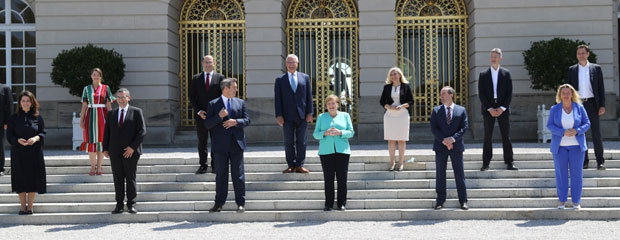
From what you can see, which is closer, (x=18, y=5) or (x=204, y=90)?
(x=204, y=90)

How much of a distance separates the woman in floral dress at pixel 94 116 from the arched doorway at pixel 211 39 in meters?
7.43

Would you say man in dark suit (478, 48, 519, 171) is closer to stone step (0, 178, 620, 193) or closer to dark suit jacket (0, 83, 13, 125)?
stone step (0, 178, 620, 193)

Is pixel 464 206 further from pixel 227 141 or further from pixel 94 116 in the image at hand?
pixel 94 116

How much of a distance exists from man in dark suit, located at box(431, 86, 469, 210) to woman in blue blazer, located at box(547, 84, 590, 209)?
3.76 feet

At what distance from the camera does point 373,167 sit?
9.91 metres

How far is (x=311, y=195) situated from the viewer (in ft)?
29.3

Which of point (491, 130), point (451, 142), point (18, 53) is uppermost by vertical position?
point (18, 53)

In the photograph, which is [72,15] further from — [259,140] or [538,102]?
[538,102]

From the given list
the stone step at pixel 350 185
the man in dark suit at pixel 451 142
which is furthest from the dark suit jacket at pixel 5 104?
the man in dark suit at pixel 451 142

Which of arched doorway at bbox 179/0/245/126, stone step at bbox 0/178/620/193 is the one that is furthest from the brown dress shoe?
arched doorway at bbox 179/0/245/126

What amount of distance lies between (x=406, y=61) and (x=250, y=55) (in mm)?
4217

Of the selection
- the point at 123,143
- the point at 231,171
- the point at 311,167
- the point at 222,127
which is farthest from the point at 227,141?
the point at 311,167

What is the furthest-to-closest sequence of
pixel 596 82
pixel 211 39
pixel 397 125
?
pixel 211 39 → pixel 397 125 → pixel 596 82

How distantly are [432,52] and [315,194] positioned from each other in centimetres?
918
